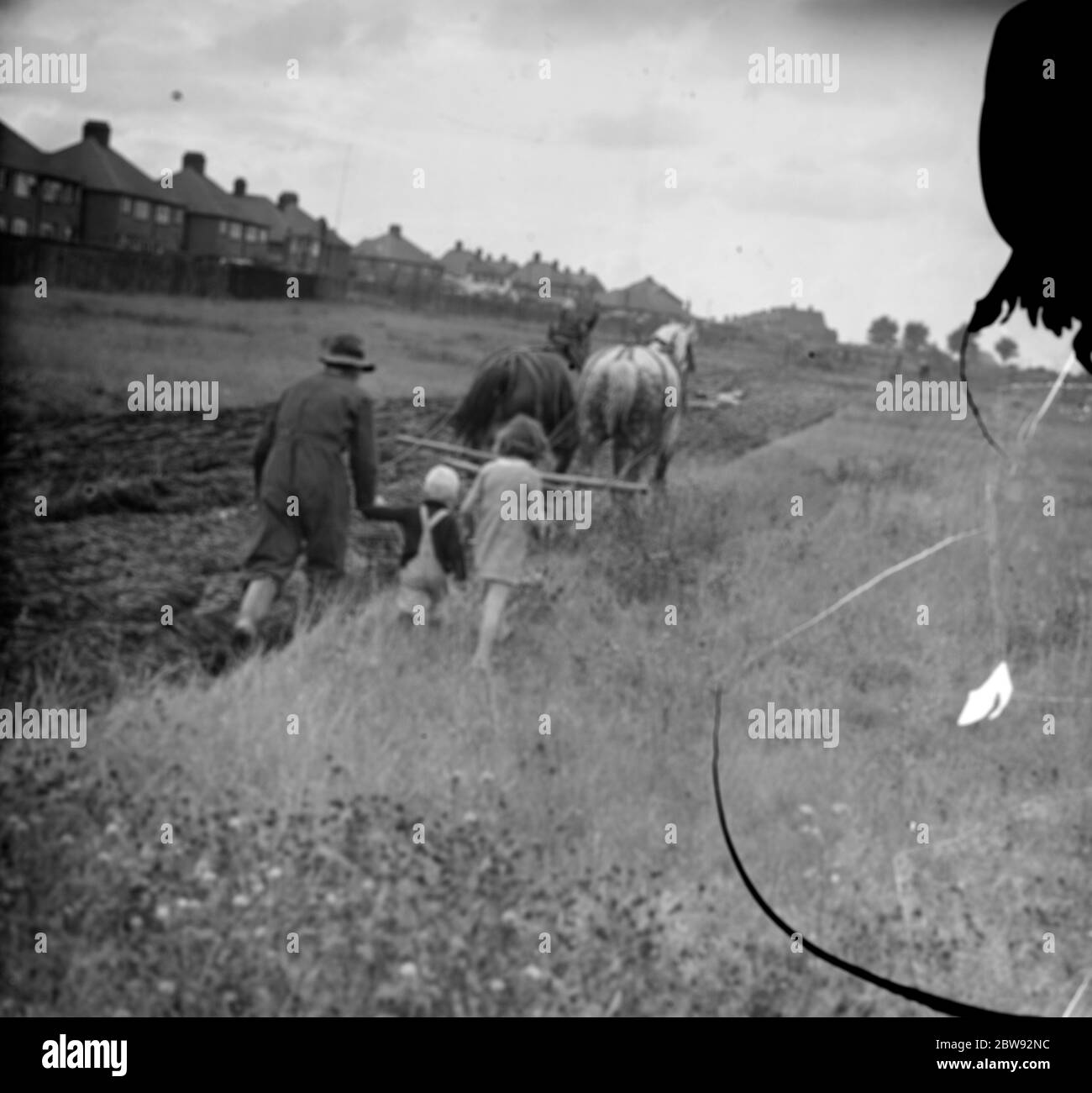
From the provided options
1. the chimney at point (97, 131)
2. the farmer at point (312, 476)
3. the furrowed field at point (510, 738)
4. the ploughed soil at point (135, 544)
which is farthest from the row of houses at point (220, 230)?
the ploughed soil at point (135, 544)

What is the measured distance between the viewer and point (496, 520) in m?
3.72

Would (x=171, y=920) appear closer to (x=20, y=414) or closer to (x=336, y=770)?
(x=336, y=770)

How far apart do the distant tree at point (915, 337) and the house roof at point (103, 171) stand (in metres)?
1.84

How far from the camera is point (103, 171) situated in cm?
367

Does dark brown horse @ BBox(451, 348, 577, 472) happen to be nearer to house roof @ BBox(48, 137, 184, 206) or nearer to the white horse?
the white horse

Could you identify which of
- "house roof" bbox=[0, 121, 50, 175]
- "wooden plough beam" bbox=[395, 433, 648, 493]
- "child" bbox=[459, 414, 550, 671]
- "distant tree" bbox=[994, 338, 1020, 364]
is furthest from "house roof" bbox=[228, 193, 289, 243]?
"distant tree" bbox=[994, 338, 1020, 364]

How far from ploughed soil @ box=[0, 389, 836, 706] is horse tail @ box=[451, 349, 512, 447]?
0.11 m

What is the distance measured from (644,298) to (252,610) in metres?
1.24

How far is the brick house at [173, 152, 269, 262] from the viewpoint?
146 inches

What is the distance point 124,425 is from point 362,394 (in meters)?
0.56

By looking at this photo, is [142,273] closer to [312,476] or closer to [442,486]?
[312,476]

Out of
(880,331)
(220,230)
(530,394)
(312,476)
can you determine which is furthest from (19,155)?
(880,331)

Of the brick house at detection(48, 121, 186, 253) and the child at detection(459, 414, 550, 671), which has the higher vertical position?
the brick house at detection(48, 121, 186, 253)

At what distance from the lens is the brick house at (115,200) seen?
362 centimetres
